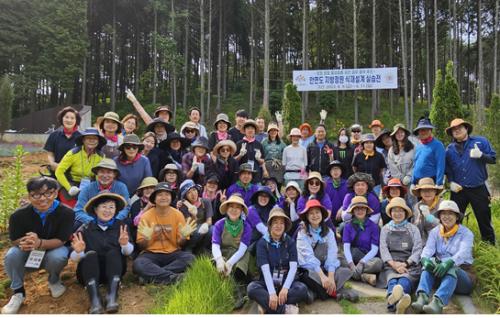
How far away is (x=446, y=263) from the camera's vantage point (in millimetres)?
3418

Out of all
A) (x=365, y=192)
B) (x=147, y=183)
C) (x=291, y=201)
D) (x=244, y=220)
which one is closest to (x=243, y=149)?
(x=291, y=201)

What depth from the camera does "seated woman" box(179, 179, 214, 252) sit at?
14.2 ft

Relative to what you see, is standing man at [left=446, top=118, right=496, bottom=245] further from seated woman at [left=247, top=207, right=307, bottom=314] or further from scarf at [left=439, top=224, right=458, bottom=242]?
seated woman at [left=247, top=207, right=307, bottom=314]

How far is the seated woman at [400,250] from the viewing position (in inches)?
142

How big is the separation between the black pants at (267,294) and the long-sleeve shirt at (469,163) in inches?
105

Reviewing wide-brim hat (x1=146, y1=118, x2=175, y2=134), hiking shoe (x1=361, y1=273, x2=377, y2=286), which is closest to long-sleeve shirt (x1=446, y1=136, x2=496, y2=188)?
hiking shoe (x1=361, y1=273, x2=377, y2=286)

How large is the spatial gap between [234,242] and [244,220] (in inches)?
11.1

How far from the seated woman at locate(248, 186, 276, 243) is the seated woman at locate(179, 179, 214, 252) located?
0.60 meters

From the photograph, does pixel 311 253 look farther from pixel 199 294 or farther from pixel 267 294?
pixel 199 294

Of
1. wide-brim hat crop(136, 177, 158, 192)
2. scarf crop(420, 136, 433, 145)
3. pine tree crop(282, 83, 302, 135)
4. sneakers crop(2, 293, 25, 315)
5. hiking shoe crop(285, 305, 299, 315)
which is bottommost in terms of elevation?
hiking shoe crop(285, 305, 299, 315)

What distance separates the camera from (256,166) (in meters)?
5.62

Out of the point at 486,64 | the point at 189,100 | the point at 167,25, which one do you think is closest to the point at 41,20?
the point at 167,25

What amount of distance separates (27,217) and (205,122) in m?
22.0

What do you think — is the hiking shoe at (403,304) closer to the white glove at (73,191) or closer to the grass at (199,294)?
the grass at (199,294)
